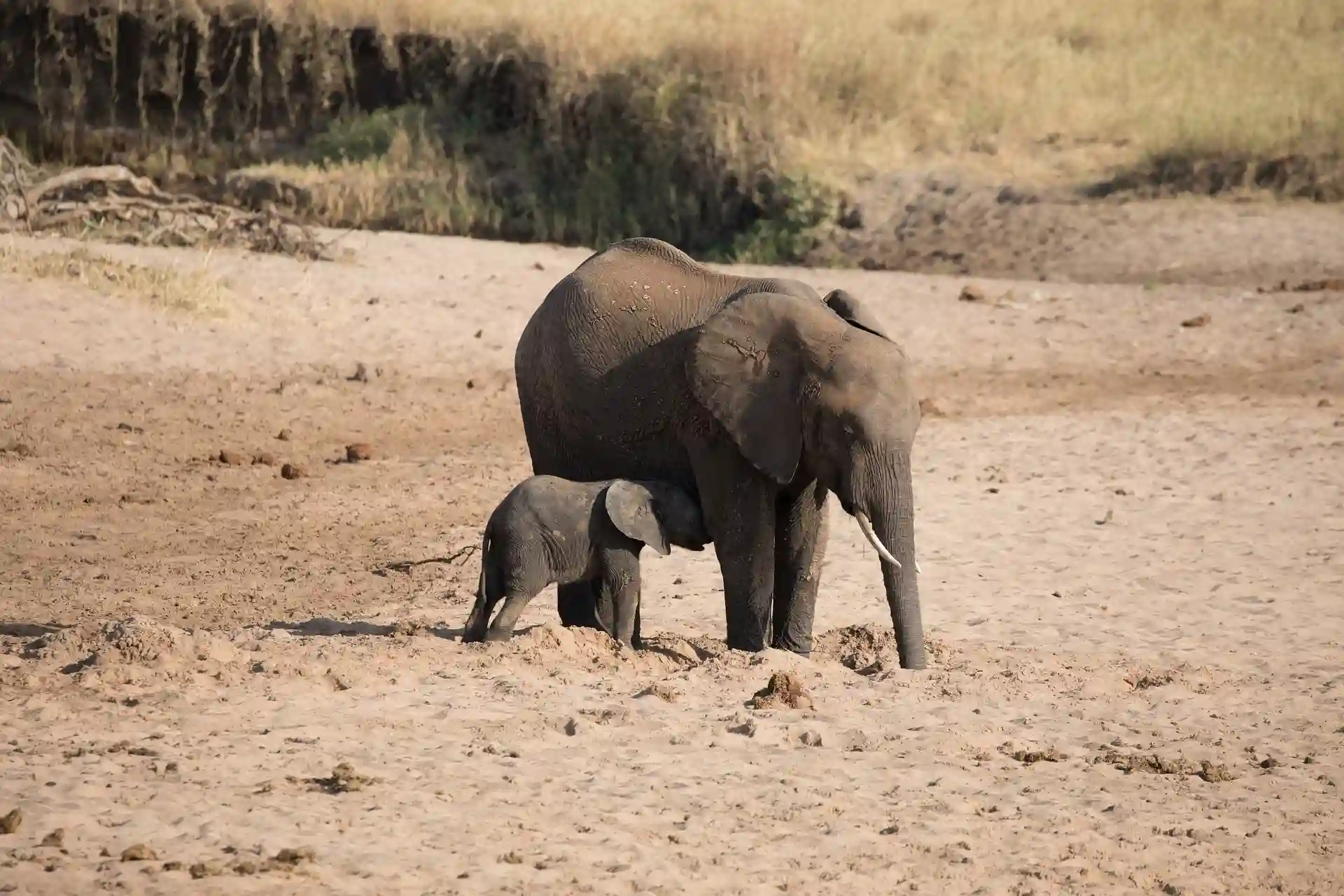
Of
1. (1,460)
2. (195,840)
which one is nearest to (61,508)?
(1,460)

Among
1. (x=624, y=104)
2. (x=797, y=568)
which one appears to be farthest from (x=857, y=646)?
(x=624, y=104)

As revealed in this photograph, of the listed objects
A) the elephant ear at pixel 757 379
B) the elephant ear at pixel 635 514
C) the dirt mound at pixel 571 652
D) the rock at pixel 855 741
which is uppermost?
the elephant ear at pixel 757 379

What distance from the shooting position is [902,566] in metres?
8.05

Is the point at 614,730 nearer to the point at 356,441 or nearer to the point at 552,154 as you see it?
the point at 356,441

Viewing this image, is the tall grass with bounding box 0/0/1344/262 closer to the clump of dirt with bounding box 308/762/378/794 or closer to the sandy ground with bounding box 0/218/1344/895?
the sandy ground with bounding box 0/218/1344/895

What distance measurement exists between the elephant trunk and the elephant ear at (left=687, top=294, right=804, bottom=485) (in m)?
0.44

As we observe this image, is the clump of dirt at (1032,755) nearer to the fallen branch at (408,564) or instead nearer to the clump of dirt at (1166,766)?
the clump of dirt at (1166,766)

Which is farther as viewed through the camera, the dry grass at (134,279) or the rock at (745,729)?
the dry grass at (134,279)

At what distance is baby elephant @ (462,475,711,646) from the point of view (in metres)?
8.27

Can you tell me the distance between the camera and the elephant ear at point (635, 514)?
A: 324 inches

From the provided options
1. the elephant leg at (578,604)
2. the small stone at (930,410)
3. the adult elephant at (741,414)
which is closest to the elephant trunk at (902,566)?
the adult elephant at (741,414)

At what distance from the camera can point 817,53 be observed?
2595cm

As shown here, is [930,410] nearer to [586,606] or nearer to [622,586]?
[586,606]

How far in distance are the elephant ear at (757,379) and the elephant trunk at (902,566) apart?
1.46ft
